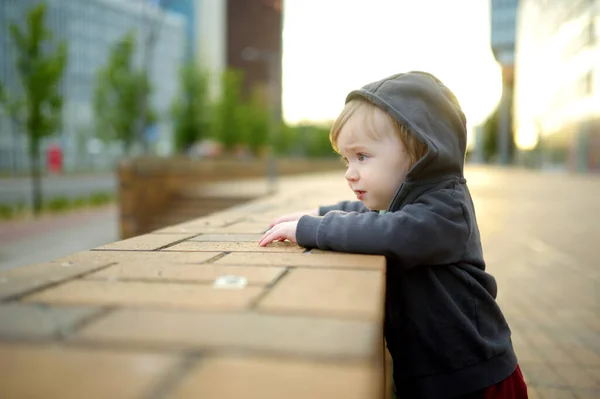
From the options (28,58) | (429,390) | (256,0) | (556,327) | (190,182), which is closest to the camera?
(429,390)

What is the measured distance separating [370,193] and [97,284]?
1.00 metres

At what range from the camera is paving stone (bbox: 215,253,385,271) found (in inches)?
59.7

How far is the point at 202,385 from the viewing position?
0.73 m

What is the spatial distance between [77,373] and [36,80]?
16365 mm

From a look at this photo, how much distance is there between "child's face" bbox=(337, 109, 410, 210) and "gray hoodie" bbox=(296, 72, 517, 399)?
0.35ft

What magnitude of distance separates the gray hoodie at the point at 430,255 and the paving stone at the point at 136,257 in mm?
343

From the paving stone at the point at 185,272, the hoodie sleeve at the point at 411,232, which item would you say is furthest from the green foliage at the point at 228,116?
the paving stone at the point at 185,272

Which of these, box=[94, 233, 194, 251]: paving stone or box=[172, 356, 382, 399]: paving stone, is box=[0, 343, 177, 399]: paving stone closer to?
box=[172, 356, 382, 399]: paving stone

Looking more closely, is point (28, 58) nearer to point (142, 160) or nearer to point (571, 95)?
point (142, 160)

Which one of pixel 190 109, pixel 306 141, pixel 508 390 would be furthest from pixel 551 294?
pixel 306 141

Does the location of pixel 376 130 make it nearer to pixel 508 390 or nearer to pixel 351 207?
pixel 351 207

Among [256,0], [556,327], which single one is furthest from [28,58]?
[256,0]

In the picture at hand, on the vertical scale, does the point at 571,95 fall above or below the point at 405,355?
above

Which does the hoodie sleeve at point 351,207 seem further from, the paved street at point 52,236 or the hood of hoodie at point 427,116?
the paved street at point 52,236
